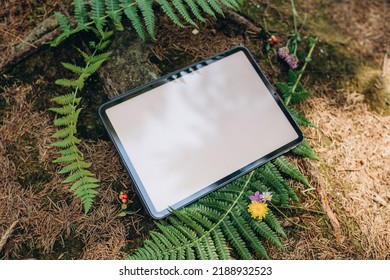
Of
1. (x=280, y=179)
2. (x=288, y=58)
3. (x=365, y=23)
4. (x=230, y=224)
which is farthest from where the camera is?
(x=365, y=23)

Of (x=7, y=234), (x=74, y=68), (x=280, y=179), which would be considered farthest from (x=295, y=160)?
(x=7, y=234)

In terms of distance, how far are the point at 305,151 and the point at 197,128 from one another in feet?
1.99

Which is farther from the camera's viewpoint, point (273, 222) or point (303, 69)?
point (303, 69)

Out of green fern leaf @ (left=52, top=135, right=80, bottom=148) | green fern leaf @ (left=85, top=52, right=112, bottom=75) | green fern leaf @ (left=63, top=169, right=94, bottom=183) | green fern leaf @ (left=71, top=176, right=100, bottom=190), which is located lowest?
green fern leaf @ (left=71, top=176, right=100, bottom=190)

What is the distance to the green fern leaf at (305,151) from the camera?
206 centimetres

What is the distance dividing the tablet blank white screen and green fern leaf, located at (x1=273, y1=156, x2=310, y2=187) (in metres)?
0.08

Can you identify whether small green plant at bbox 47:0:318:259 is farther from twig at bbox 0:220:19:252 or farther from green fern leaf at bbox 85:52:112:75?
twig at bbox 0:220:19:252

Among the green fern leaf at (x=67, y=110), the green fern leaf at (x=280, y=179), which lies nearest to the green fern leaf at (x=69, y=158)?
the green fern leaf at (x=67, y=110)

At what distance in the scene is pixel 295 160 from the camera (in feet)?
6.93

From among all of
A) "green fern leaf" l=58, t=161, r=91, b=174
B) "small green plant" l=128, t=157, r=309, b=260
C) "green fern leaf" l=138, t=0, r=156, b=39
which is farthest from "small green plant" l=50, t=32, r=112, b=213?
"small green plant" l=128, t=157, r=309, b=260

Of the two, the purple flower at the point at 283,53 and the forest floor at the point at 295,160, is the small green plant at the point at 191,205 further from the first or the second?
the purple flower at the point at 283,53

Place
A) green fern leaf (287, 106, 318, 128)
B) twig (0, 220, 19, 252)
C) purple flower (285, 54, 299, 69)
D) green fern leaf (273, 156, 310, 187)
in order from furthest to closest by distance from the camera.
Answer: purple flower (285, 54, 299, 69)
green fern leaf (287, 106, 318, 128)
green fern leaf (273, 156, 310, 187)
twig (0, 220, 19, 252)

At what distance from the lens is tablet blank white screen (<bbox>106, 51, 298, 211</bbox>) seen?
1.92 metres

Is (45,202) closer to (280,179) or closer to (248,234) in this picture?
(248,234)
